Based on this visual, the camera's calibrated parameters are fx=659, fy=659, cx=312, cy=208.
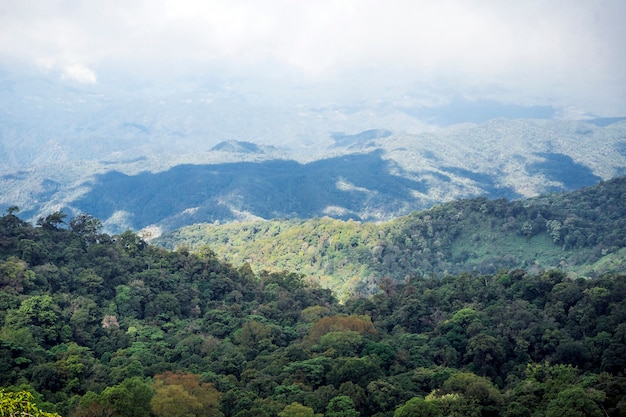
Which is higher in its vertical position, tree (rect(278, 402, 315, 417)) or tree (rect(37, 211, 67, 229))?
tree (rect(37, 211, 67, 229))

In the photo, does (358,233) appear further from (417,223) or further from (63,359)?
(63,359)

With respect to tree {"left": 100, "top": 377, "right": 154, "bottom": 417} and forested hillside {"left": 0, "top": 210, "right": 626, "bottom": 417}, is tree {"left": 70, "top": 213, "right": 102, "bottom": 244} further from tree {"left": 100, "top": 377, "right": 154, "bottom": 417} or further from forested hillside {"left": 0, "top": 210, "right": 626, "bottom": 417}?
tree {"left": 100, "top": 377, "right": 154, "bottom": 417}

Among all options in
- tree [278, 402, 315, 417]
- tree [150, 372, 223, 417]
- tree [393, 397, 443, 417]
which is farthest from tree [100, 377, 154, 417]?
tree [393, 397, 443, 417]

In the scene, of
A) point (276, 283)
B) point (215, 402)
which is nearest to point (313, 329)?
point (215, 402)

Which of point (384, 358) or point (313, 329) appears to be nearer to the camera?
point (384, 358)

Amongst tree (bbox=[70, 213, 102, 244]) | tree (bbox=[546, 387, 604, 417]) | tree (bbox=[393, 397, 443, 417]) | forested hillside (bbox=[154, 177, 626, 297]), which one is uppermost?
tree (bbox=[70, 213, 102, 244])

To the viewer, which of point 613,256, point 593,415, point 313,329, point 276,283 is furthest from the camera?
point 613,256

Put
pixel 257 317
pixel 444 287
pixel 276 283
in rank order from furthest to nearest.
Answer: pixel 276 283 → pixel 444 287 → pixel 257 317

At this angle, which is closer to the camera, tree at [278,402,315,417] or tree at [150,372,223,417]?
tree at [278,402,315,417]
